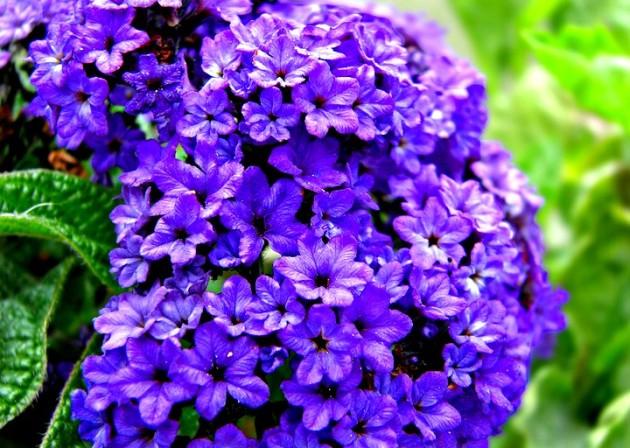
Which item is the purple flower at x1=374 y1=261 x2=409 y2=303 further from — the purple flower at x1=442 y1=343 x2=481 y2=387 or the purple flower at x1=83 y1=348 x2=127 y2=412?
the purple flower at x1=83 y1=348 x2=127 y2=412

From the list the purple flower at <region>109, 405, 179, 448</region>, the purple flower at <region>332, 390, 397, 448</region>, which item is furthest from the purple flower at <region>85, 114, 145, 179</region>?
the purple flower at <region>332, 390, 397, 448</region>

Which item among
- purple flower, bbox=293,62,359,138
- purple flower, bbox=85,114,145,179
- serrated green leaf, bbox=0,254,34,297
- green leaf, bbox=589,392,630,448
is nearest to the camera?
purple flower, bbox=293,62,359,138

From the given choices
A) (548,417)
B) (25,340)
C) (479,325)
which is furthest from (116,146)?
(548,417)

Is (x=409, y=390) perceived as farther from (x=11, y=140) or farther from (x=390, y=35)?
(x=11, y=140)

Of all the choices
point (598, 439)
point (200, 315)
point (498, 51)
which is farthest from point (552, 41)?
point (200, 315)

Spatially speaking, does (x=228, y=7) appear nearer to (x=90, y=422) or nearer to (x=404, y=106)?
(x=404, y=106)
